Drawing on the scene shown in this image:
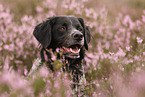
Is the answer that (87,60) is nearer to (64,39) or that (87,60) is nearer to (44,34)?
(64,39)

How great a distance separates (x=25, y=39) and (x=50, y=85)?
302 cm

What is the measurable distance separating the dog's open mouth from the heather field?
468 millimetres

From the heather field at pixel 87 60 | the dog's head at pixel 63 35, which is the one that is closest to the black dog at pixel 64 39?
the dog's head at pixel 63 35

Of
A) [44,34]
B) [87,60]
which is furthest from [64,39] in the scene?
[87,60]

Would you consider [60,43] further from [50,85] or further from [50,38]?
[50,85]

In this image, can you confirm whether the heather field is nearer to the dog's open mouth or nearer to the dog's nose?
the dog's open mouth

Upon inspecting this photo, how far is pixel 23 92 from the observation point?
157cm

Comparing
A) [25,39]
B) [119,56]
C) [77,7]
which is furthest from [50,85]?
[77,7]

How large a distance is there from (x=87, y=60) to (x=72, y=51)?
0.91m

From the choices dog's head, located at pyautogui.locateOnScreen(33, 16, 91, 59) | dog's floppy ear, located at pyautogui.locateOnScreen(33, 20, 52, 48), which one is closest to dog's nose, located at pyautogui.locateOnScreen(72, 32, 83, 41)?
dog's head, located at pyautogui.locateOnScreen(33, 16, 91, 59)

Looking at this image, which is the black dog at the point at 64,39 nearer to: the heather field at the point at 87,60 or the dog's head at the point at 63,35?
the dog's head at the point at 63,35

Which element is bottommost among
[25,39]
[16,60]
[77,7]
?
[16,60]

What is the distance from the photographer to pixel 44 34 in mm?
3584

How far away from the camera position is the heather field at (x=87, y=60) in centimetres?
194
